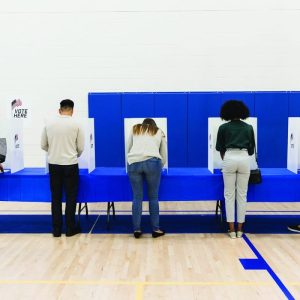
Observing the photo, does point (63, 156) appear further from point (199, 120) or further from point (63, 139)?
point (199, 120)

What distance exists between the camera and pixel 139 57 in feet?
23.1

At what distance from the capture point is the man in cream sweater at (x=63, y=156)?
396 cm

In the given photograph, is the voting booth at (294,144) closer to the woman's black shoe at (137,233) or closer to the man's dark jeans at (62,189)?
the woman's black shoe at (137,233)

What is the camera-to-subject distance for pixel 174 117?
6.95 m

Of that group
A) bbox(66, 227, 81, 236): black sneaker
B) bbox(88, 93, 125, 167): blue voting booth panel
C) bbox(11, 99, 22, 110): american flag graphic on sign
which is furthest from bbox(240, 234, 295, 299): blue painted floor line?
bbox(11, 99, 22, 110): american flag graphic on sign

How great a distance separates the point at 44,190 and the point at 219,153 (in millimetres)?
1840

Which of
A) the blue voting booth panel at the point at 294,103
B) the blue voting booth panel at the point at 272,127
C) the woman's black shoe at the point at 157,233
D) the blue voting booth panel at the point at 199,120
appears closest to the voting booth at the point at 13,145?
the woman's black shoe at the point at 157,233

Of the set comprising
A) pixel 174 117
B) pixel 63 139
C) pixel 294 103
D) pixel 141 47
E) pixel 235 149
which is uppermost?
pixel 141 47

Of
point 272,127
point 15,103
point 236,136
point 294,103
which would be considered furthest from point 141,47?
point 236,136

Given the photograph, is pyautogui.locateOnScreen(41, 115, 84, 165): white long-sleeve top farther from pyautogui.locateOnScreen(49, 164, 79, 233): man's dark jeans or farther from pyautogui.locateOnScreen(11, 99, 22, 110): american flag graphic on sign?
pyautogui.locateOnScreen(11, 99, 22, 110): american flag graphic on sign

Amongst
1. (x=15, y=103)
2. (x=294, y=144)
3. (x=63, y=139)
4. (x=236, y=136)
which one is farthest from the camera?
(x=15, y=103)

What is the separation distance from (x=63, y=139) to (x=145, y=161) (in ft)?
2.70

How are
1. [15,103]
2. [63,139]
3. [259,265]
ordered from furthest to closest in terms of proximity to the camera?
[15,103], [63,139], [259,265]

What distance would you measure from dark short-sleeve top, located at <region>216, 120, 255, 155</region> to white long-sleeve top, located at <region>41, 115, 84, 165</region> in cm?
136
